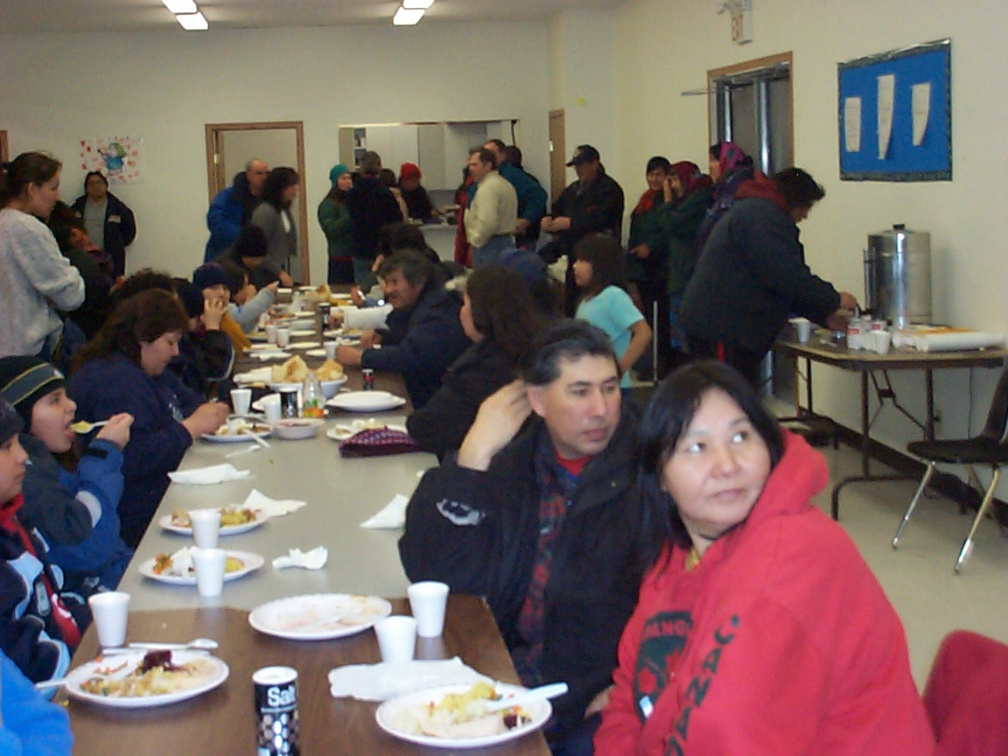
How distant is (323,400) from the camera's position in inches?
178

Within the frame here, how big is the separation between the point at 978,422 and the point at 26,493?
164 inches

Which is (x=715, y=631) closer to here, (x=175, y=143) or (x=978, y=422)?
(x=978, y=422)

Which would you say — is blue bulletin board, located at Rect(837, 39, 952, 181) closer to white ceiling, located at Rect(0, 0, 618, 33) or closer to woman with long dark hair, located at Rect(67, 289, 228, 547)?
woman with long dark hair, located at Rect(67, 289, 228, 547)

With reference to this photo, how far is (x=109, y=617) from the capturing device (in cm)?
216

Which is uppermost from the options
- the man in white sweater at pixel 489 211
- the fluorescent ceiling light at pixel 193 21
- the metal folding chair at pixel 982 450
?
the fluorescent ceiling light at pixel 193 21

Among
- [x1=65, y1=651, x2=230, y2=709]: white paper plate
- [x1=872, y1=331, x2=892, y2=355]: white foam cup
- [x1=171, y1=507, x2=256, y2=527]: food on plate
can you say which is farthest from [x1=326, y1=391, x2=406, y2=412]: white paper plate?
[x1=65, y1=651, x2=230, y2=709]: white paper plate

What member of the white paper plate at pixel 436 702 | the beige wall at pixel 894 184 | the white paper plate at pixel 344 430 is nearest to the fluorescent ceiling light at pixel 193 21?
the beige wall at pixel 894 184

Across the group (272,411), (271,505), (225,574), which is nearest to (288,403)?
(272,411)

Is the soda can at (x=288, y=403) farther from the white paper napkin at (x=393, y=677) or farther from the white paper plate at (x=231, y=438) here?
the white paper napkin at (x=393, y=677)

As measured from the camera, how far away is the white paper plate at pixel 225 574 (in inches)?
99.3

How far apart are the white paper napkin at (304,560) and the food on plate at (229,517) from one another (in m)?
0.29

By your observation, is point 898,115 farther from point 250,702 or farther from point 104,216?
point 104,216

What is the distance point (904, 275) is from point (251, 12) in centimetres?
735

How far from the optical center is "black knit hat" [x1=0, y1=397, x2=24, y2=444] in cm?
250
